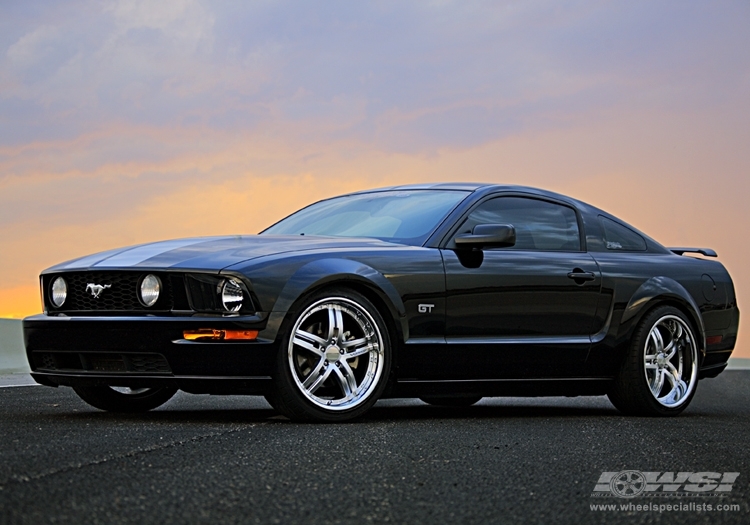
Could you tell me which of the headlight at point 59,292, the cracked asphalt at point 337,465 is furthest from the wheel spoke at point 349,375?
the headlight at point 59,292

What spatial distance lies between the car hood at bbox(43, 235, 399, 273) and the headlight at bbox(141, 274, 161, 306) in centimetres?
7

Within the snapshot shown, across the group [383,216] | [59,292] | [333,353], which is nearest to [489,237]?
[383,216]

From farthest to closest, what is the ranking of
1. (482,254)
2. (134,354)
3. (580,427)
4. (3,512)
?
(482,254), (580,427), (134,354), (3,512)

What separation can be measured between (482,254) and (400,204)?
812mm

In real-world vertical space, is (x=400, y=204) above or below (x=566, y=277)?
above

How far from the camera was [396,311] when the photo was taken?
6.61 meters

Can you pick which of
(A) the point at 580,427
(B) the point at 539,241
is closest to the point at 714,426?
(A) the point at 580,427

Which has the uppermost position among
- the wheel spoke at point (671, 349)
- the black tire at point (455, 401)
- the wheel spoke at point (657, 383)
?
the wheel spoke at point (671, 349)

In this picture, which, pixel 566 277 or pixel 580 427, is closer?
pixel 580 427

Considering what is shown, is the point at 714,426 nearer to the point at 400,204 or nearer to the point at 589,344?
the point at 589,344

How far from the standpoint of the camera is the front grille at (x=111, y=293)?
20.2 feet

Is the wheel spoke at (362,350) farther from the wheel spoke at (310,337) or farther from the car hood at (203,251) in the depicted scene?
the car hood at (203,251)

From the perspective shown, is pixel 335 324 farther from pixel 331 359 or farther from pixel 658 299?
pixel 658 299

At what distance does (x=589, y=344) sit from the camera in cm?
768
